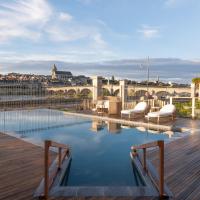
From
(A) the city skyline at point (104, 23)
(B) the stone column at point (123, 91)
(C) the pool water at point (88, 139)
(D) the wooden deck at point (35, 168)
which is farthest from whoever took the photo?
(B) the stone column at point (123, 91)

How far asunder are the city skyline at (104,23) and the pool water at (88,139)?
4.57 meters

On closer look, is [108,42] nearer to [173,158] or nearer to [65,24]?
[65,24]

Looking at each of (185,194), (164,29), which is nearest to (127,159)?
(185,194)

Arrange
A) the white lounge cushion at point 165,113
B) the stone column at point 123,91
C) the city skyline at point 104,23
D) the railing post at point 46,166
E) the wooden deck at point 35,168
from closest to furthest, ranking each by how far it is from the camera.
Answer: the railing post at point 46,166 → the wooden deck at point 35,168 → the white lounge cushion at point 165,113 → the city skyline at point 104,23 → the stone column at point 123,91

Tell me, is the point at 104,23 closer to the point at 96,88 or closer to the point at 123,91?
the point at 96,88

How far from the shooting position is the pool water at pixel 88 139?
470cm

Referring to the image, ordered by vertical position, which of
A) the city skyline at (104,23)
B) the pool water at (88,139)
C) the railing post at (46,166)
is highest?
the city skyline at (104,23)

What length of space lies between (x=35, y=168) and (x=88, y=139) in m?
3.23

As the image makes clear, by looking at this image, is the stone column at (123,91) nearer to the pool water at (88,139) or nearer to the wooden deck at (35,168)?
the pool water at (88,139)

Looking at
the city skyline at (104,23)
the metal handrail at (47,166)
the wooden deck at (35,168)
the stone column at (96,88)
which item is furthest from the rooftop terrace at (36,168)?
the stone column at (96,88)

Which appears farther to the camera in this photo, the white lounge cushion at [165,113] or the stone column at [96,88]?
the stone column at [96,88]

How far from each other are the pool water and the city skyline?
4570mm

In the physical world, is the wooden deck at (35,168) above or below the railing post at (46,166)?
below

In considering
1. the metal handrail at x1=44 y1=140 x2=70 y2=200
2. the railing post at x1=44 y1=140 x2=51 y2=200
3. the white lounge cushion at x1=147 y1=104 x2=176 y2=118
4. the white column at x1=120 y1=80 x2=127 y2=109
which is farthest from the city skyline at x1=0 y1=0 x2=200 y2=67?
the railing post at x1=44 y1=140 x2=51 y2=200
